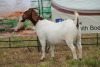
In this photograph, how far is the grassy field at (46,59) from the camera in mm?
9870

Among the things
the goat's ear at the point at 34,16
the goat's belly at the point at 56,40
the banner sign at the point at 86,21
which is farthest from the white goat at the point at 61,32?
the banner sign at the point at 86,21

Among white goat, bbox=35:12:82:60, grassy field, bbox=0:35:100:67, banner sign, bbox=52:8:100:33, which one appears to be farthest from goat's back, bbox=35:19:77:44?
banner sign, bbox=52:8:100:33

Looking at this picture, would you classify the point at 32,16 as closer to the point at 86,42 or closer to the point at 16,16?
the point at 16,16

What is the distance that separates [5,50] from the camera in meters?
13.6

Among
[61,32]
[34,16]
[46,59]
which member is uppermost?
[34,16]

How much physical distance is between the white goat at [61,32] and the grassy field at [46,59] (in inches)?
20.3

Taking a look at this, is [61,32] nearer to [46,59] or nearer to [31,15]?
[31,15]

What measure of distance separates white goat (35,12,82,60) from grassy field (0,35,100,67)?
52 centimetres

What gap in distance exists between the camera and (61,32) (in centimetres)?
1083

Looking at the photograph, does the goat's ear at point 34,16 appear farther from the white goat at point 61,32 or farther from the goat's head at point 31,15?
the white goat at point 61,32

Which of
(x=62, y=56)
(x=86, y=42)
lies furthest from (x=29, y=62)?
(x=86, y=42)

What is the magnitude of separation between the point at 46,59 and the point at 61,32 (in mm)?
1311

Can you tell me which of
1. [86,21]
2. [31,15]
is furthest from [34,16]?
[86,21]

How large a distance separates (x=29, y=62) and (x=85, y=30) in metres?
2.19
